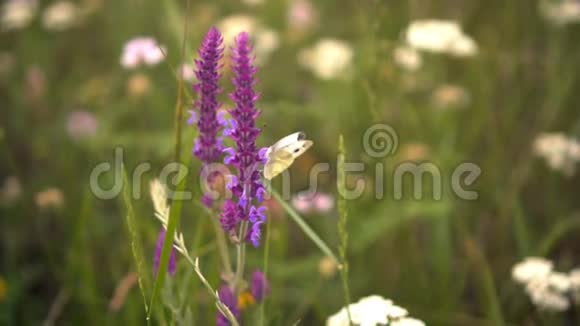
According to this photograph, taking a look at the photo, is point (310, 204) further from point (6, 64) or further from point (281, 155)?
point (6, 64)

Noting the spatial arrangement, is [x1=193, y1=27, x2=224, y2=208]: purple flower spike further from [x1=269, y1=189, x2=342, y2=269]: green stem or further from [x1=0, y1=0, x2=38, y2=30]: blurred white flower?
[x1=0, y1=0, x2=38, y2=30]: blurred white flower

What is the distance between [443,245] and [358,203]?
36cm

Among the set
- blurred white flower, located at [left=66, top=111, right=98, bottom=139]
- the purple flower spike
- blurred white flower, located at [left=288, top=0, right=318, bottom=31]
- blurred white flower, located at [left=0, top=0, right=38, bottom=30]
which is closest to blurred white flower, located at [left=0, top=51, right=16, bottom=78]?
blurred white flower, located at [left=0, top=0, right=38, bottom=30]

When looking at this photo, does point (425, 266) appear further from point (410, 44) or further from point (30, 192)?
point (30, 192)

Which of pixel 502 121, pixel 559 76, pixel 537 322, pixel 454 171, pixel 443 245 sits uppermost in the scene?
pixel 559 76

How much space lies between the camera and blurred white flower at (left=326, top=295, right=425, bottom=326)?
1365 mm

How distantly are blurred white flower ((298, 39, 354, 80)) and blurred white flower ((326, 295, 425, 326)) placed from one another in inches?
57.4

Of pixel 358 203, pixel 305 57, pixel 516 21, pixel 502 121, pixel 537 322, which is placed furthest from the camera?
pixel 305 57

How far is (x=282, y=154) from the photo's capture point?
3.63 ft

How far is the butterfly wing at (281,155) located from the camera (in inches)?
43.2

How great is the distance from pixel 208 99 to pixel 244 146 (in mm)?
115

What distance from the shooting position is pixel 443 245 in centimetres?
→ 209

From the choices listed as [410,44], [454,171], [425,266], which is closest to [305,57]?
[410,44]

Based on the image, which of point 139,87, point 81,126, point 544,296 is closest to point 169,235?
point 544,296
